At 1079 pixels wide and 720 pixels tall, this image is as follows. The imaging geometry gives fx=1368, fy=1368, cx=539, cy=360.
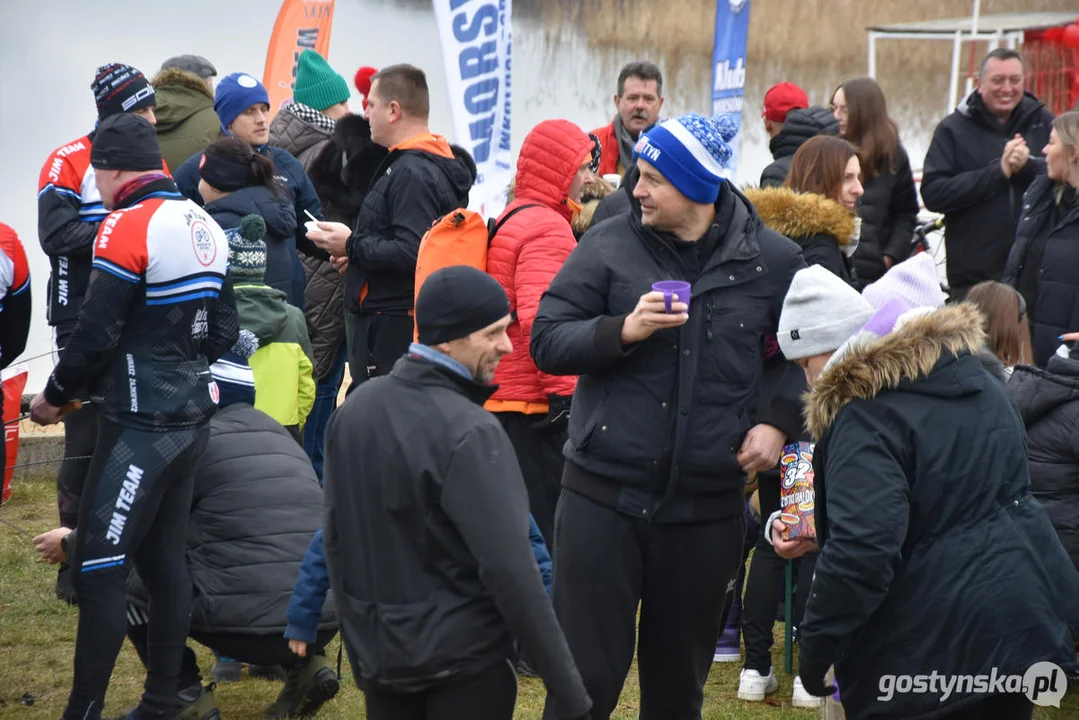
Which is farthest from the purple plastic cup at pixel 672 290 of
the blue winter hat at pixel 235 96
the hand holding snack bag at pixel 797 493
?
the blue winter hat at pixel 235 96

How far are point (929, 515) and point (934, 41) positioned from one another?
13316 millimetres

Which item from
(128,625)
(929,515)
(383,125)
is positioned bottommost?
(128,625)

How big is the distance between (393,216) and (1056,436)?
104 inches

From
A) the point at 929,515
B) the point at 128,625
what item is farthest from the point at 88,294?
the point at 929,515

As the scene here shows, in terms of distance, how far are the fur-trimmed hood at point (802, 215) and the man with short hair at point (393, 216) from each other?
1.41 m

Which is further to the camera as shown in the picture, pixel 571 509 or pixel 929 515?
pixel 571 509

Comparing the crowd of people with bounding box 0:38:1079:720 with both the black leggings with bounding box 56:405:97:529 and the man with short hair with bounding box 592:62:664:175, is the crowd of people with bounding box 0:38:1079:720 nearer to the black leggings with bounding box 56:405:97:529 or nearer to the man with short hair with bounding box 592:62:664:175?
the black leggings with bounding box 56:405:97:529

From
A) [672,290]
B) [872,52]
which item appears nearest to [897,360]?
[672,290]

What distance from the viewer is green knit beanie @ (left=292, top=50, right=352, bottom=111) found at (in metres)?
7.14

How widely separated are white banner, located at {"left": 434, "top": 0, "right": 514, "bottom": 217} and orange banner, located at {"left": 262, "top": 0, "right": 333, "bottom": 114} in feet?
5.92

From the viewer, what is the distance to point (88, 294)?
398 cm

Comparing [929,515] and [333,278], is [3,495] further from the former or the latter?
[929,515]

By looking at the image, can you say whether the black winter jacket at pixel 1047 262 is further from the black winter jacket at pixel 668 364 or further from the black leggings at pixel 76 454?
the black leggings at pixel 76 454

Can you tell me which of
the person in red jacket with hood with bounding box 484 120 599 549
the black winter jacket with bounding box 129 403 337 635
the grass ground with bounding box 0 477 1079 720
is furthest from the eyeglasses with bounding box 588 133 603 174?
the grass ground with bounding box 0 477 1079 720
